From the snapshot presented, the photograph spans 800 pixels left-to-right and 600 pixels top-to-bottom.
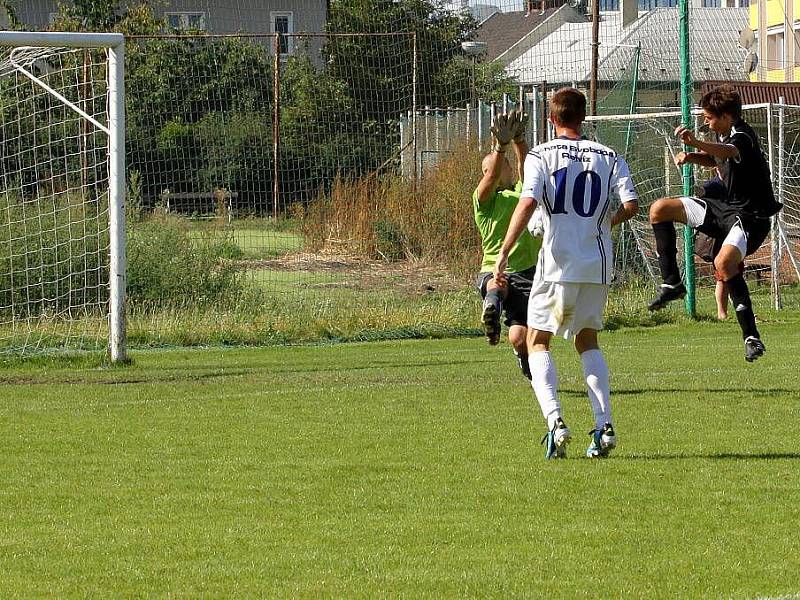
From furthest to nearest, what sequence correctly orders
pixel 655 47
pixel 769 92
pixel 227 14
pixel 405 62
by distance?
pixel 655 47 → pixel 227 14 → pixel 769 92 → pixel 405 62

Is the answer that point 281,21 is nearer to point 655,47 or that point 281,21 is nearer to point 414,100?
point 655,47

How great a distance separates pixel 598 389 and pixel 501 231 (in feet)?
7.87

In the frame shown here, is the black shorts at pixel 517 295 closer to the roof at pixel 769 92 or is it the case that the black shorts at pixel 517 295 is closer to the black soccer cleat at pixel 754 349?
the black soccer cleat at pixel 754 349

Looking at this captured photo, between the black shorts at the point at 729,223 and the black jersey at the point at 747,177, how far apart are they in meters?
0.05

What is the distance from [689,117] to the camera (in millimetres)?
19203

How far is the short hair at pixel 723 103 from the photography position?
10.6m

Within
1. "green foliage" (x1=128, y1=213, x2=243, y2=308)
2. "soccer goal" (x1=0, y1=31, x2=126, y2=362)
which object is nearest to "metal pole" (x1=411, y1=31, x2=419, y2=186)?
"green foliage" (x1=128, y1=213, x2=243, y2=308)

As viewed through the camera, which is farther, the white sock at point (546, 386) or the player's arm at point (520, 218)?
the white sock at point (546, 386)

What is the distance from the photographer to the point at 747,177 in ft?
35.4

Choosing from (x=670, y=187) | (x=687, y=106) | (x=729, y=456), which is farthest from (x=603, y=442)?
(x=670, y=187)

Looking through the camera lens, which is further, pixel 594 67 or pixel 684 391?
pixel 594 67

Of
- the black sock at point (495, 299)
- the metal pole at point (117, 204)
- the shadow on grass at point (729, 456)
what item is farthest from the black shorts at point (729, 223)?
the metal pole at point (117, 204)

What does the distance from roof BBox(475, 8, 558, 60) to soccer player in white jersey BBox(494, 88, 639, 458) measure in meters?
79.6

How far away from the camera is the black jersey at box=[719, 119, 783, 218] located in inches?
421
